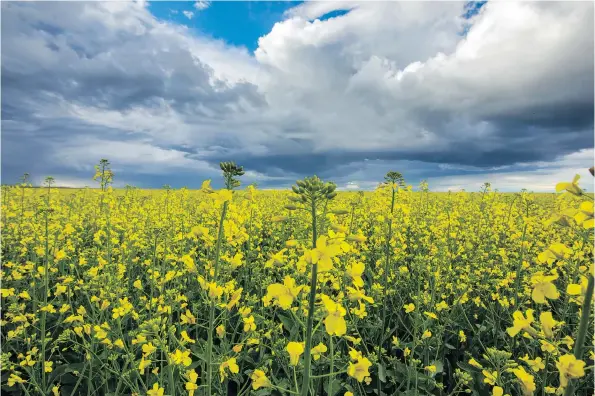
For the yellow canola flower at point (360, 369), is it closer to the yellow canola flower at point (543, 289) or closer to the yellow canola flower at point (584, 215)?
the yellow canola flower at point (543, 289)

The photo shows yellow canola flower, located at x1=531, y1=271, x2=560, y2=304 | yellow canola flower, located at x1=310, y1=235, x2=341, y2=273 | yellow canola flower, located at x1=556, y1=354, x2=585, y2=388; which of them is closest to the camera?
yellow canola flower, located at x1=556, y1=354, x2=585, y2=388

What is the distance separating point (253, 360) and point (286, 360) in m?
0.73

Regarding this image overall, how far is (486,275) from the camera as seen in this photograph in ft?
21.8

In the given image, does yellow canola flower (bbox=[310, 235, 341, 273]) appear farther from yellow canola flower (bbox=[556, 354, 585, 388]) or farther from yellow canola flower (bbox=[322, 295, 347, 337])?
yellow canola flower (bbox=[556, 354, 585, 388])

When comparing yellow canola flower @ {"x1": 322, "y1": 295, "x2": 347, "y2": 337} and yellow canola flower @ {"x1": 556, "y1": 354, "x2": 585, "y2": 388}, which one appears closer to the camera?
yellow canola flower @ {"x1": 556, "y1": 354, "x2": 585, "y2": 388}

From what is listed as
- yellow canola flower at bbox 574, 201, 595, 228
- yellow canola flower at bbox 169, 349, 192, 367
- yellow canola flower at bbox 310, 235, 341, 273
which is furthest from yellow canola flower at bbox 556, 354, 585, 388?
yellow canola flower at bbox 169, 349, 192, 367

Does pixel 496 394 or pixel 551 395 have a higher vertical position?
pixel 496 394

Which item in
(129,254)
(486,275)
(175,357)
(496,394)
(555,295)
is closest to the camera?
(555,295)

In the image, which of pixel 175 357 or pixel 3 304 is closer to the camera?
pixel 175 357

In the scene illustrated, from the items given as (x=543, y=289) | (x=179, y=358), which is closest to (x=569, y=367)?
(x=543, y=289)

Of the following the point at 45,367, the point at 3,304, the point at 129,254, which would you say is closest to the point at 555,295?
the point at 45,367

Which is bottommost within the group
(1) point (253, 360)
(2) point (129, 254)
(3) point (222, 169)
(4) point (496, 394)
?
(1) point (253, 360)

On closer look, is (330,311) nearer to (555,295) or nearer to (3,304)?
(555,295)

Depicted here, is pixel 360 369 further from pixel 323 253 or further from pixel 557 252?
pixel 557 252
